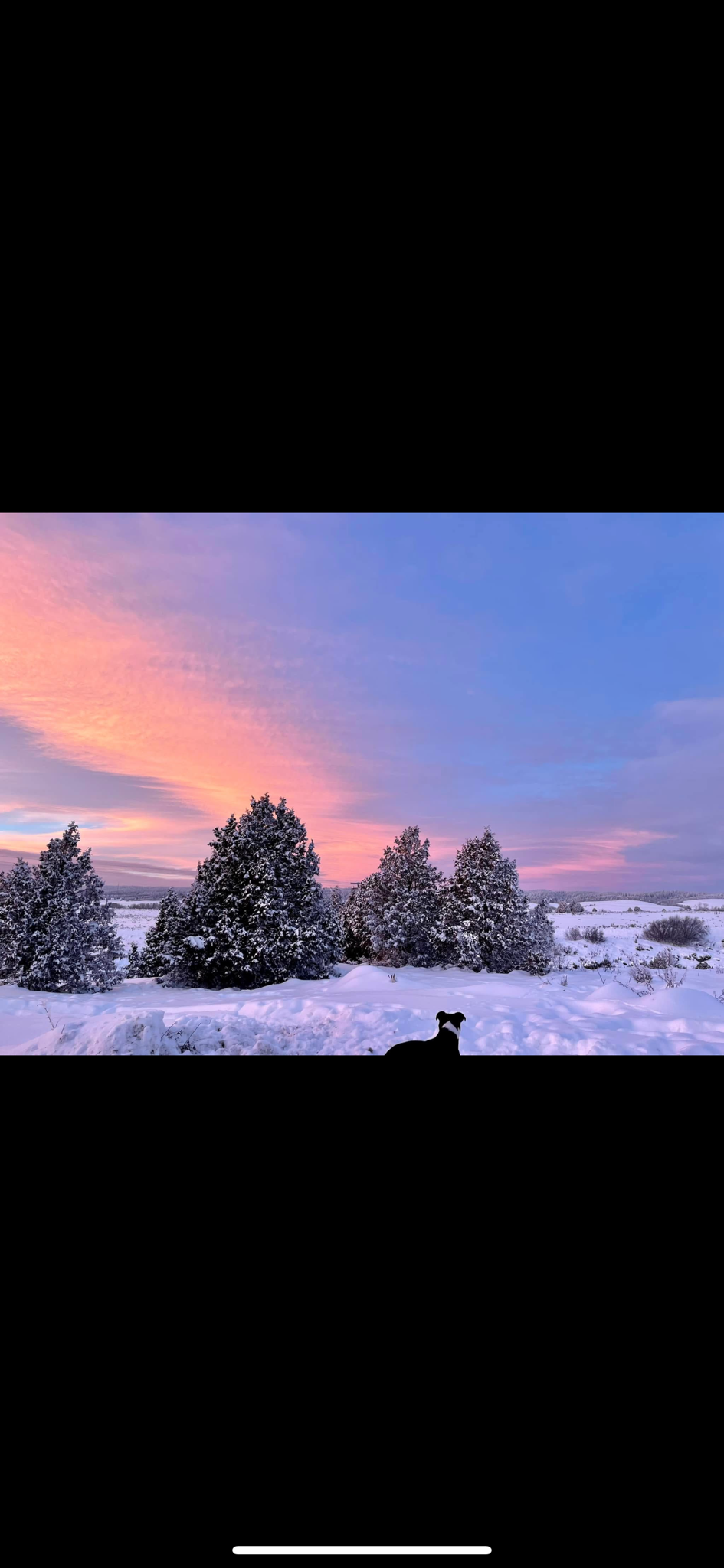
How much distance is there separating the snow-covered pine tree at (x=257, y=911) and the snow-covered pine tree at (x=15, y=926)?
905 mm

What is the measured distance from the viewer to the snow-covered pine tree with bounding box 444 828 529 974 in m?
4.47

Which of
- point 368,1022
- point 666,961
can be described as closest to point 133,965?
point 368,1022

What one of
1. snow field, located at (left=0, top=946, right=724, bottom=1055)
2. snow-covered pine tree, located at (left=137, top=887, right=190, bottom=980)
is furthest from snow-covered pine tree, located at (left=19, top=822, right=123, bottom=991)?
snow field, located at (left=0, top=946, right=724, bottom=1055)

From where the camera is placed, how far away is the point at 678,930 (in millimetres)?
3418

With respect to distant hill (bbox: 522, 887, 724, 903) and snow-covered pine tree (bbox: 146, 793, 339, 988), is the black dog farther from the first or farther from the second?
snow-covered pine tree (bbox: 146, 793, 339, 988)

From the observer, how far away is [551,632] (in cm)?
277

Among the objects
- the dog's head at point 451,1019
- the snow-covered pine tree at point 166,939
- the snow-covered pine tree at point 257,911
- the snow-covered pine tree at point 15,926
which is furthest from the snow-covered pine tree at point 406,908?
the dog's head at point 451,1019

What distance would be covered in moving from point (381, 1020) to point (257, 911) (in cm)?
226

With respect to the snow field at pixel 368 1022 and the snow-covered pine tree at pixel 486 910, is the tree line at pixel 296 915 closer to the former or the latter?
the snow-covered pine tree at pixel 486 910

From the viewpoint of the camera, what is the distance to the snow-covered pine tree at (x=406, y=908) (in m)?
4.59
